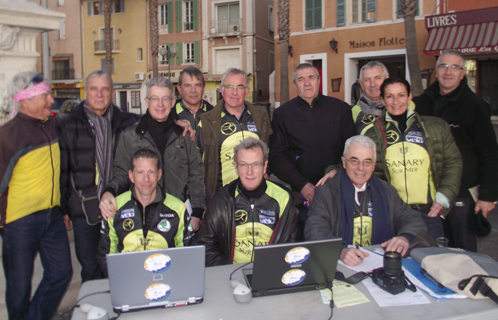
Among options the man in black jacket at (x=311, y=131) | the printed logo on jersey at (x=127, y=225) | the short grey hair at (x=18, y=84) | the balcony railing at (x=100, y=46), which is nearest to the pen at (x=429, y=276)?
the man in black jacket at (x=311, y=131)

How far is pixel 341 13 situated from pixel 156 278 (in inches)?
673

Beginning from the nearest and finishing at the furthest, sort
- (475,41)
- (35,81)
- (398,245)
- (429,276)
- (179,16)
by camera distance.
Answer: (429,276) → (398,245) → (35,81) → (475,41) → (179,16)

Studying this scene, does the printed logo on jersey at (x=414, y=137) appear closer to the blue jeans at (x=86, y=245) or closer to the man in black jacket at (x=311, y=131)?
the man in black jacket at (x=311, y=131)

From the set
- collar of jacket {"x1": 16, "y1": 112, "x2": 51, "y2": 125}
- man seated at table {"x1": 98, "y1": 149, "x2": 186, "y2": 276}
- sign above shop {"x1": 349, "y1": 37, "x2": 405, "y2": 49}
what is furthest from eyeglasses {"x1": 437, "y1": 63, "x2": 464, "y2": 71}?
sign above shop {"x1": 349, "y1": 37, "x2": 405, "y2": 49}

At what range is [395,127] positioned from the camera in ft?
10.0

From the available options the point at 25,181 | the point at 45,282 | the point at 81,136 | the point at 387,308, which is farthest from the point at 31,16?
the point at 387,308

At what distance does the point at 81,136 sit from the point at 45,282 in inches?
41.8

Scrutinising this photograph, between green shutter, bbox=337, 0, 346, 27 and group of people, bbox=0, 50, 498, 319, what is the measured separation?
1449cm

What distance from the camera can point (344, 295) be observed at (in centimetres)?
195

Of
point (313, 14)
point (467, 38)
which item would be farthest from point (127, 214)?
point (313, 14)

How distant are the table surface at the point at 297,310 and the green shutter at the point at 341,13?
16.6 metres

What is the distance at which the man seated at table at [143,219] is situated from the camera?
254cm

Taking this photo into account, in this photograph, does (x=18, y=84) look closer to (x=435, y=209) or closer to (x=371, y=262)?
(x=371, y=262)

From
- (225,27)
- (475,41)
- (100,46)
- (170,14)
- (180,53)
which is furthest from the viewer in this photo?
(100,46)
